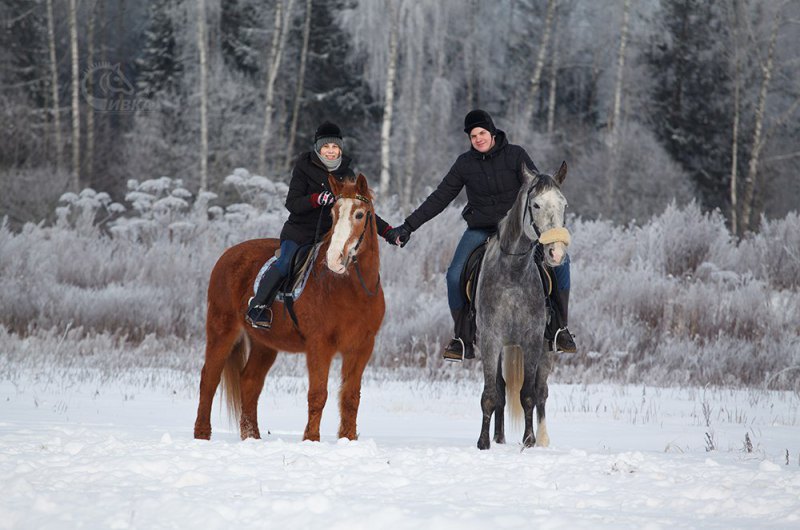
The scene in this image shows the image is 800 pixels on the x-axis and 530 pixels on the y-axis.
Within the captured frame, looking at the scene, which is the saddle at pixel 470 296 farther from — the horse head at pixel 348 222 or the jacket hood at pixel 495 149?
the horse head at pixel 348 222

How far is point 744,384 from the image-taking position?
12.8 meters

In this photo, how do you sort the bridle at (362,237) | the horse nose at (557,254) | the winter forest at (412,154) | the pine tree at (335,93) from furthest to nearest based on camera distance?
the pine tree at (335,93) < the winter forest at (412,154) < the bridle at (362,237) < the horse nose at (557,254)

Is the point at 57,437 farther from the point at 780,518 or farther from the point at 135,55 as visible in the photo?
the point at 135,55

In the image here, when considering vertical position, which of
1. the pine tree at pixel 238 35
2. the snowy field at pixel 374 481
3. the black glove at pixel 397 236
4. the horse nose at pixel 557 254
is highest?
the pine tree at pixel 238 35

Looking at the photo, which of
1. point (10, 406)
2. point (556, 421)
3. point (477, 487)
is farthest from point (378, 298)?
point (10, 406)

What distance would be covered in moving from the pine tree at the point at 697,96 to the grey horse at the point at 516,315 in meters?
27.4

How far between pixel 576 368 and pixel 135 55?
32.1 metres

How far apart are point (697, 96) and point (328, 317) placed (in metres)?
30.4

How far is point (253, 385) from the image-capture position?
762 centimetres

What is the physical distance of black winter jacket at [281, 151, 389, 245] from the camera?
23.4 feet

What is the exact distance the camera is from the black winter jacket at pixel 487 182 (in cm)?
766

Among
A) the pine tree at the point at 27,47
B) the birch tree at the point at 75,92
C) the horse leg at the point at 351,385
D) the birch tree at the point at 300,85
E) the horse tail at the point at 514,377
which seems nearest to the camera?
the horse leg at the point at 351,385

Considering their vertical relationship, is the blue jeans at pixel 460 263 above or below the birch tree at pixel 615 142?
below

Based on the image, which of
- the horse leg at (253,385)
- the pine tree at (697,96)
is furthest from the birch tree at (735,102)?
the horse leg at (253,385)
